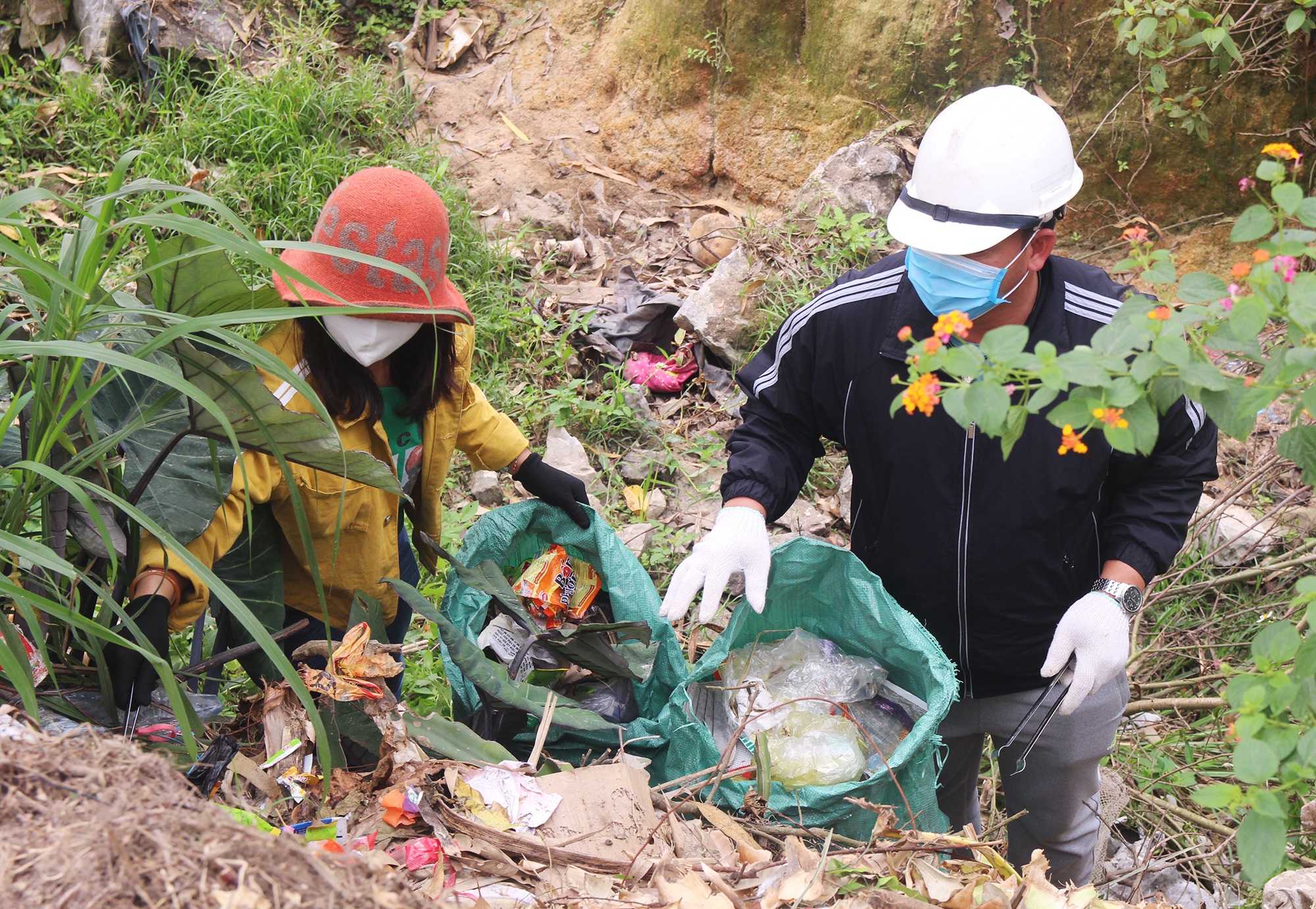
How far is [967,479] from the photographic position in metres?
1.95

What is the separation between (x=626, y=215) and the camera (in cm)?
523

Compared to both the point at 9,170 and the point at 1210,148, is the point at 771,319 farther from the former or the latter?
the point at 9,170

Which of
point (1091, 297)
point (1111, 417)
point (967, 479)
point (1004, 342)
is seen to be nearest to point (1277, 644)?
point (1111, 417)

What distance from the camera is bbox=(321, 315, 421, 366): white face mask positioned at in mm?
Result: 1756

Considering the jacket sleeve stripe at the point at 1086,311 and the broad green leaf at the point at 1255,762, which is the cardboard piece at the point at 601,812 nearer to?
the broad green leaf at the point at 1255,762

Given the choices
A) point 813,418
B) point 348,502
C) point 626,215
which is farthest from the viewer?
point 626,215

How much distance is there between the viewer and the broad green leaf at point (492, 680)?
59.3 inches

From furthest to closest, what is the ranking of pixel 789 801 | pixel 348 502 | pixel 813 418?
pixel 813 418
pixel 348 502
pixel 789 801

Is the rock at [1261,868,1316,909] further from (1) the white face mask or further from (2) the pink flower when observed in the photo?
(1) the white face mask

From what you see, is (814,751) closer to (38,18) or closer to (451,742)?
(451,742)

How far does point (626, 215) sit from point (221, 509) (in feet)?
12.8

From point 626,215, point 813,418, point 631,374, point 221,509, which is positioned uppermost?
point 221,509

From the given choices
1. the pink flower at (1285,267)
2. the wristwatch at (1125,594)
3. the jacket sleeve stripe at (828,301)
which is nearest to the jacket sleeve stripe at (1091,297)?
the jacket sleeve stripe at (828,301)

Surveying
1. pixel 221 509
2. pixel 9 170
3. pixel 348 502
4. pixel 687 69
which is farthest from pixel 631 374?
pixel 9 170
